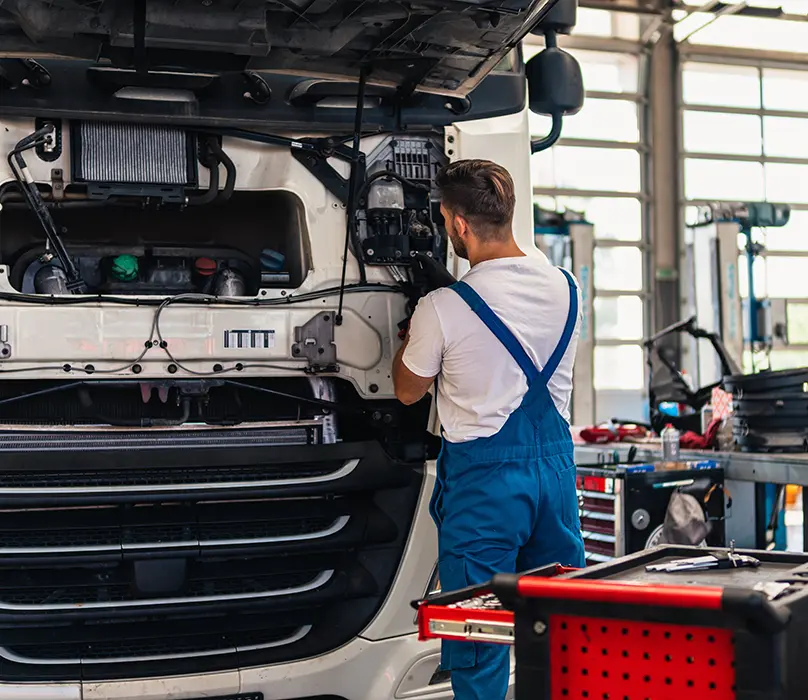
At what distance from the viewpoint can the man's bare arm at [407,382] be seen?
2879 mm

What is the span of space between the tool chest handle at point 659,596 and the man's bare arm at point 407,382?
110 centimetres

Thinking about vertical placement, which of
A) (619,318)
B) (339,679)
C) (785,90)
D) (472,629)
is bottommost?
(339,679)

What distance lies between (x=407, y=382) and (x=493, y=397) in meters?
0.27

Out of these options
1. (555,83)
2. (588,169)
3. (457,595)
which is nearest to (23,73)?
(555,83)

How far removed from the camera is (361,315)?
3.13 meters

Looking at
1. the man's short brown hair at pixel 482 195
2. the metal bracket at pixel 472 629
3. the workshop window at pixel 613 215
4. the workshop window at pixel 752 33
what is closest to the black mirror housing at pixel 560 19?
the man's short brown hair at pixel 482 195

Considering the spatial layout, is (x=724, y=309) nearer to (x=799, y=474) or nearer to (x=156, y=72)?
(x=799, y=474)

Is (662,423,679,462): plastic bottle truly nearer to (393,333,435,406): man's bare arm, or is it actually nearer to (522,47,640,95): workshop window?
(393,333,435,406): man's bare arm

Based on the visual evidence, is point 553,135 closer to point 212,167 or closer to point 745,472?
point 212,167

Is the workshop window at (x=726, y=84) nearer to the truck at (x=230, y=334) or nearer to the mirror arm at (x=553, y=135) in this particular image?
the mirror arm at (x=553, y=135)

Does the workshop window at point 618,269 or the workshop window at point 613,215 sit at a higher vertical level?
the workshop window at point 613,215

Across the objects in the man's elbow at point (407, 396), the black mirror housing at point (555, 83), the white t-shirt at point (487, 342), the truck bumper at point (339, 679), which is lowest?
the truck bumper at point (339, 679)

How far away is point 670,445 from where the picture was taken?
205 inches

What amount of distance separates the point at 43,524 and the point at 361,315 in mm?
1056
